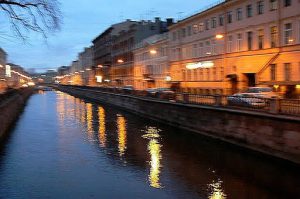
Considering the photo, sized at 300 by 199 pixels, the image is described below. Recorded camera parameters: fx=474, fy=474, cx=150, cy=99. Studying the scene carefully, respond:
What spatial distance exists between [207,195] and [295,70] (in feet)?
88.5

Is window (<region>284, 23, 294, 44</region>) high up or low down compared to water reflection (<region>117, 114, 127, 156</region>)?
up

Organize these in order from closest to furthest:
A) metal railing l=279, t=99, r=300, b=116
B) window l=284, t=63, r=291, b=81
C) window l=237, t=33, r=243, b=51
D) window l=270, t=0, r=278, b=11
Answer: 1. metal railing l=279, t=99, r=300, b=116
2. window l=284, t=63, r=291, b=81
3. window l=270, t=0, r=278, b=11
4. window l=237, t=33, r=243, b=51

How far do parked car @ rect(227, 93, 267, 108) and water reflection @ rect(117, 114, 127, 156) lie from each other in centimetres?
806

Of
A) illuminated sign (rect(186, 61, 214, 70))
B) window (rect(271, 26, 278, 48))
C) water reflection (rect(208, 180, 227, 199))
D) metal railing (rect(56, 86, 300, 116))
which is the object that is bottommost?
water reflection (rect(208, 180, 227, 199))

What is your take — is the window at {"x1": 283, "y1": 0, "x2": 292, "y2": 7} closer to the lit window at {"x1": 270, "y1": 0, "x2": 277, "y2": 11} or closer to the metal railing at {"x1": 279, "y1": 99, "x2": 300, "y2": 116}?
the lit window at {"x1": 270, "y1": 0, "x2": 277, "y2": 11}

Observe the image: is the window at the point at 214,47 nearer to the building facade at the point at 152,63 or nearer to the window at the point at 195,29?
the window at the point at 195,29

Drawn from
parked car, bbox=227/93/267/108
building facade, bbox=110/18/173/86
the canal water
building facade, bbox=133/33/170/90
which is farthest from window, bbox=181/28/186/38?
parked car, bbox=227/93/267/108

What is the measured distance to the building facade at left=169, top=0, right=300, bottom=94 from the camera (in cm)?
4484

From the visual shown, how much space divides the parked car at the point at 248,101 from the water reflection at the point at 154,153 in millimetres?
5864

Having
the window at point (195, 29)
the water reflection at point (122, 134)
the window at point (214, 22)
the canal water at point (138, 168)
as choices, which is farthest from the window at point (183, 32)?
the canal water at point (138, 168)

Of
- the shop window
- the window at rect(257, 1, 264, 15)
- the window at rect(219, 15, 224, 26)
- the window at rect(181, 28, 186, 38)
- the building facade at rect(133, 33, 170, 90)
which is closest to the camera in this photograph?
the window at rect(257, 1, 264, 15)

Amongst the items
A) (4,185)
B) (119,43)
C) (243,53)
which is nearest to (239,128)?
(4,185)

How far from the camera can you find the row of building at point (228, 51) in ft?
148

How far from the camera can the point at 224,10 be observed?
5797 cm
